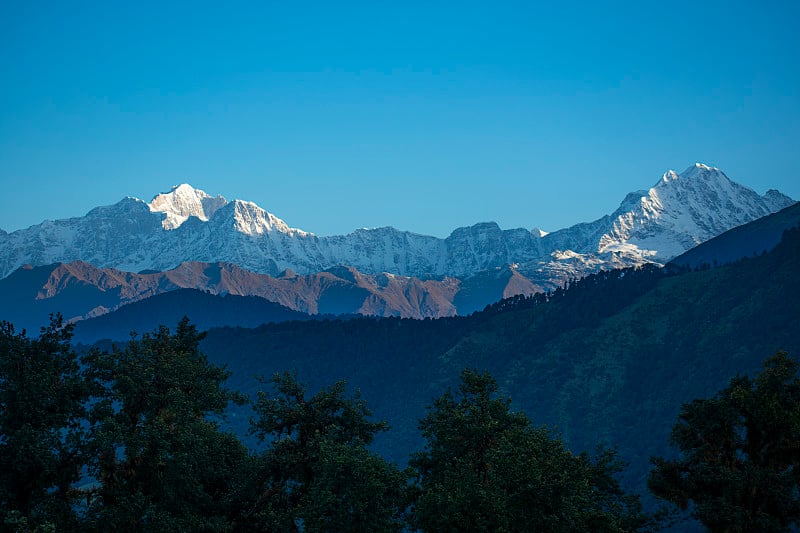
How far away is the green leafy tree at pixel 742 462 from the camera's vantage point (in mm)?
65375

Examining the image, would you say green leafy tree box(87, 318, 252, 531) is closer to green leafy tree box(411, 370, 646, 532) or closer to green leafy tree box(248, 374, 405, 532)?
green leafy tree box(248, 374, 405, 532)

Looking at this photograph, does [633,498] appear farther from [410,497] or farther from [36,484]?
[36,484]

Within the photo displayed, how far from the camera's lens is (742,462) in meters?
70.9

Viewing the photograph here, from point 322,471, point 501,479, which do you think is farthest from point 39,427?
point 501,479

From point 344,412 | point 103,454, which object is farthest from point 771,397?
point 103,454

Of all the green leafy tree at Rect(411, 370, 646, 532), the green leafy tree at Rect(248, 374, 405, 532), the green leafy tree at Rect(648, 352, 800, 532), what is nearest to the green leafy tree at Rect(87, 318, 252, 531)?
the green leafy tree at Rect(248, 374, 405, 532)

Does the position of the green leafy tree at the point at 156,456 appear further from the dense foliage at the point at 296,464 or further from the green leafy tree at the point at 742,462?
the green leafy tree at the point at 742,462

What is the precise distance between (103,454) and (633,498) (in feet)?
163

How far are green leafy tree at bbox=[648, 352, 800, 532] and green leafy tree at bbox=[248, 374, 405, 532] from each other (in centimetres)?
2727

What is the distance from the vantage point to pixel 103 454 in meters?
67.8

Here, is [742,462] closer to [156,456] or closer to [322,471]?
[322,471]

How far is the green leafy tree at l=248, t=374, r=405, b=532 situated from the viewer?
6159 centimetres

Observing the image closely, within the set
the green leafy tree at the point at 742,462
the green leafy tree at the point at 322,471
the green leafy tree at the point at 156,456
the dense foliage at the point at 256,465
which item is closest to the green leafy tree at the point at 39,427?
the dense foliage at the point at 256,465

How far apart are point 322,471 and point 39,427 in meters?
25.7
